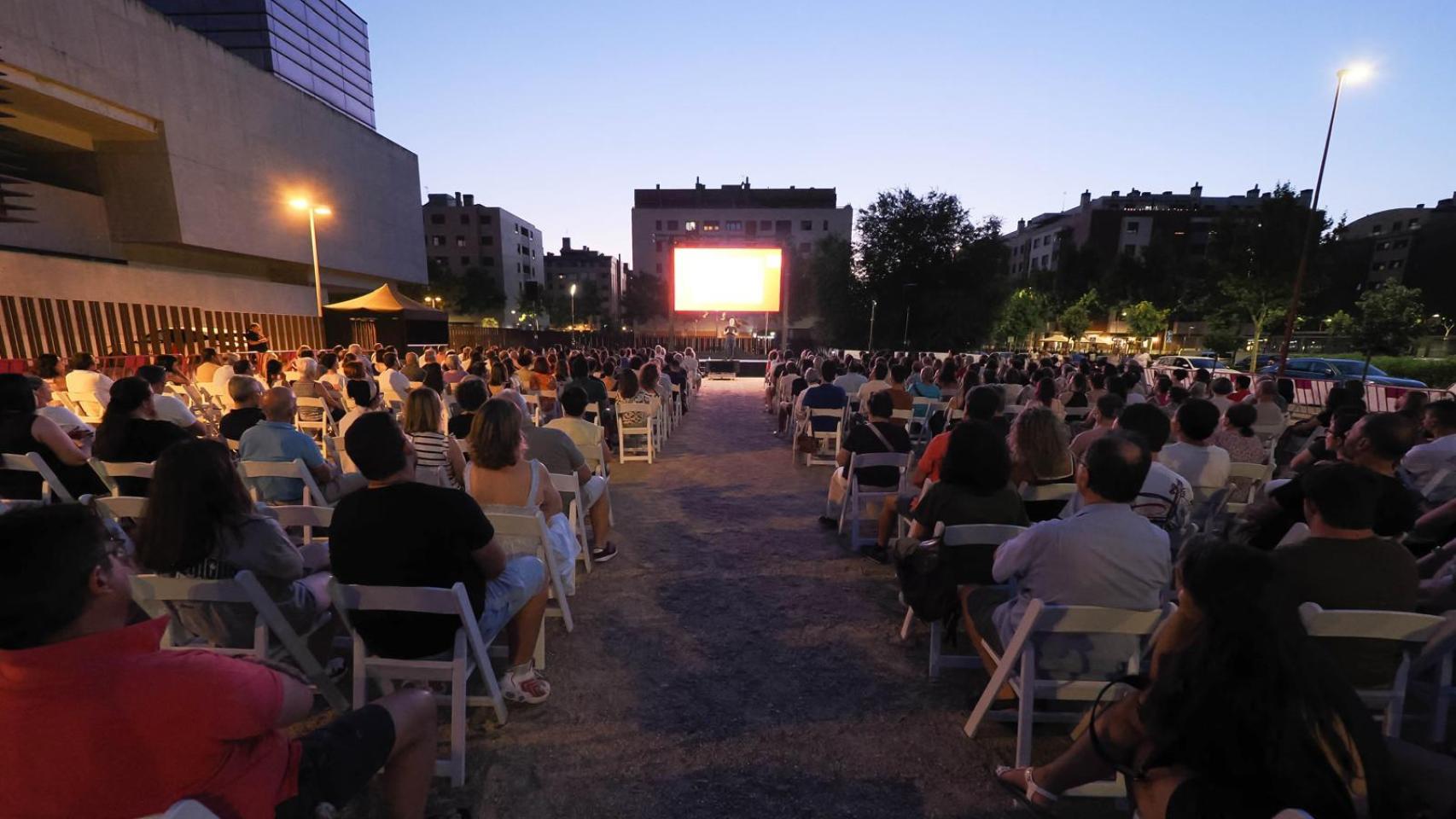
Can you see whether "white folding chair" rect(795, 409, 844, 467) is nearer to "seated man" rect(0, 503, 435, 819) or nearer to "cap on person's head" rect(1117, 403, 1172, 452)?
"cap on person's head" rect(1117, 403, 1172, 452)

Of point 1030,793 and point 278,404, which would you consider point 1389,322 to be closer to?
point 1030,793

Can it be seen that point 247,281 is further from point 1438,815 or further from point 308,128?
point 1438,815

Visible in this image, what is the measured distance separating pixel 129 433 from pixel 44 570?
328 cm

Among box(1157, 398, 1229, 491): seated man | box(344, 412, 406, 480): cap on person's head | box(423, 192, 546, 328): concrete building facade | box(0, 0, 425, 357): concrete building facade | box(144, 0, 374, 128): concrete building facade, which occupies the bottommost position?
box(1157, 398, 1229, 491): seated man

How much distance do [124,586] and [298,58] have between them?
4241cm

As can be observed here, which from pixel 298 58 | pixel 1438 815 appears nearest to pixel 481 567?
pixel 1438 815

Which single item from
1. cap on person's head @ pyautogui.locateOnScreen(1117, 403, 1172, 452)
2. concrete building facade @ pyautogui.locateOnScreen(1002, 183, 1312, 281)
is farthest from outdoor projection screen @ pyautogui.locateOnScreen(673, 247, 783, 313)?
concrete building facade @ pyautogui.locateOnScreen(1002, 183, 1312, 281)

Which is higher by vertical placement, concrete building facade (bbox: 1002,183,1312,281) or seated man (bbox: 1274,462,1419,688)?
concrete building facade (bbox: 1002,183,1312,281)

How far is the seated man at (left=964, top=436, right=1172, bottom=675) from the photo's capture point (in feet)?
7.06

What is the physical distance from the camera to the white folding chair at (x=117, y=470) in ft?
10.7

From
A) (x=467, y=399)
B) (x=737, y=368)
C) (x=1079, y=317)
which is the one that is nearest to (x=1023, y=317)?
(x=1079, y=317)

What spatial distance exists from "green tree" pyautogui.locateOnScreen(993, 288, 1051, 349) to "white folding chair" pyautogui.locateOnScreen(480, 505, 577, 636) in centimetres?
4067

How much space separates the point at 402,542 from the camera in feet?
6.67

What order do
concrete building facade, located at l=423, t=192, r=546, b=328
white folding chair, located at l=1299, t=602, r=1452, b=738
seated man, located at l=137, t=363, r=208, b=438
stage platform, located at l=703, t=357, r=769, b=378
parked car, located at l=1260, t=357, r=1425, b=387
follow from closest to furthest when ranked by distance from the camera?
white folding chair, located at l=1299, t=602, r=1452, b=738, seated man, located at l=137, t=363, r=208, b=438, parked car, located at l=1260, t=357, r=1425, b=387, stage platform, located at l=703, t=357, r=769, b=378, concrete building facade, located at l=423, t=192, r=546, b=328
